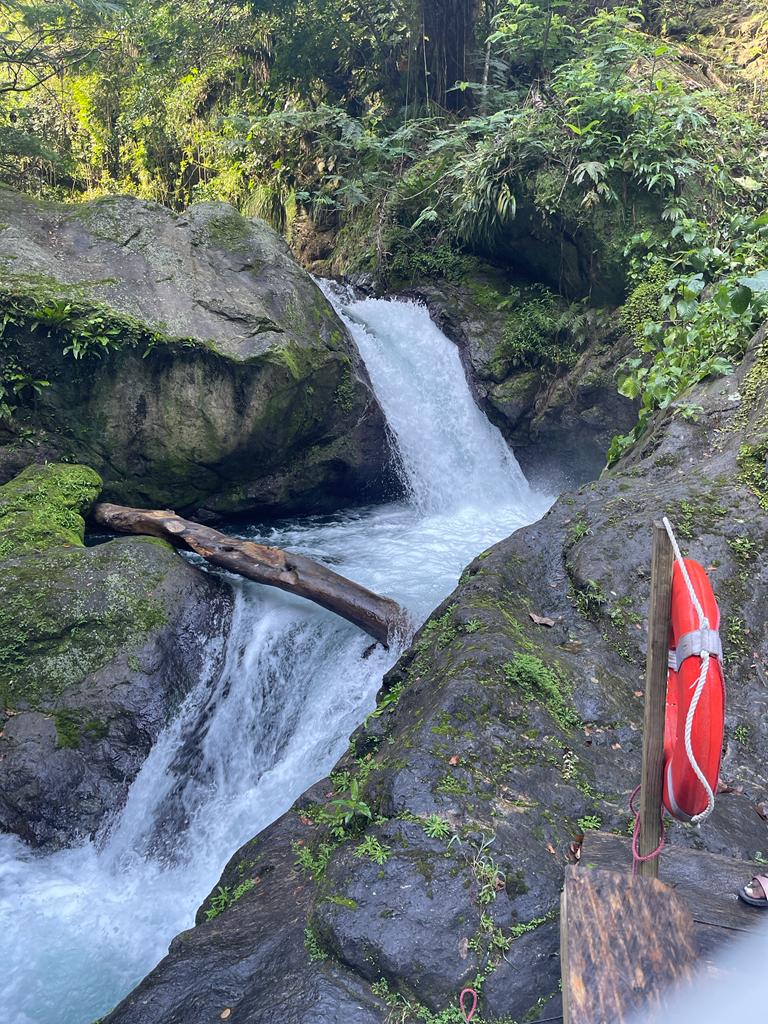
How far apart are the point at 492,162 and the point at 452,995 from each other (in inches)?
385

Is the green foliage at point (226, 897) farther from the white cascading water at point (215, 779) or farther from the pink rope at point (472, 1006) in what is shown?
the pink rope at point (472, 1006)

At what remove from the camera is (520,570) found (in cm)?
484

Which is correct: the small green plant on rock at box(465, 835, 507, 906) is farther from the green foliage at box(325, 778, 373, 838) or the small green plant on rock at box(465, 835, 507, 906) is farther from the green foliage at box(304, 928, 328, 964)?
the green foliage at box(304, 928, 328, 964)

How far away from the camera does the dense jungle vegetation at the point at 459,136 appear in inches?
347

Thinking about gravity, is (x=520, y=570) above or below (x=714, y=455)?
below

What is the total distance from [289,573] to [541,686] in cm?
274

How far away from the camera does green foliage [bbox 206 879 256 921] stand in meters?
3.40

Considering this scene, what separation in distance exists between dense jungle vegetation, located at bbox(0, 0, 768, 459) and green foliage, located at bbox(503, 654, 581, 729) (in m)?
3.21

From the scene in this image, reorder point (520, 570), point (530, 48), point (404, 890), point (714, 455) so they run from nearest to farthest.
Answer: point (404, 890), point (520, 570), point (714, 455), point (530, 48)

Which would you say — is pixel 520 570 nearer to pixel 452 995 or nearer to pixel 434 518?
pixel 452 995

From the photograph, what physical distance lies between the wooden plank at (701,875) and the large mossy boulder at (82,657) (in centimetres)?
329

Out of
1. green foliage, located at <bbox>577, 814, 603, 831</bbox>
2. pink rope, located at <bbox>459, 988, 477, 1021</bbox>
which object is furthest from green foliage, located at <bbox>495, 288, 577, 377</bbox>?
pink rope, located at <bbox>459, 988, 477, 1021</bbox>


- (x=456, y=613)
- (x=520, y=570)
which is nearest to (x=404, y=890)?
(x=456, y=613)

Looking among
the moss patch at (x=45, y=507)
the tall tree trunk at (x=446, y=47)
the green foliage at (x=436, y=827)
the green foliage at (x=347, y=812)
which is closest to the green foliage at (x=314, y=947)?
the green foliage at (x=347, y=812)
